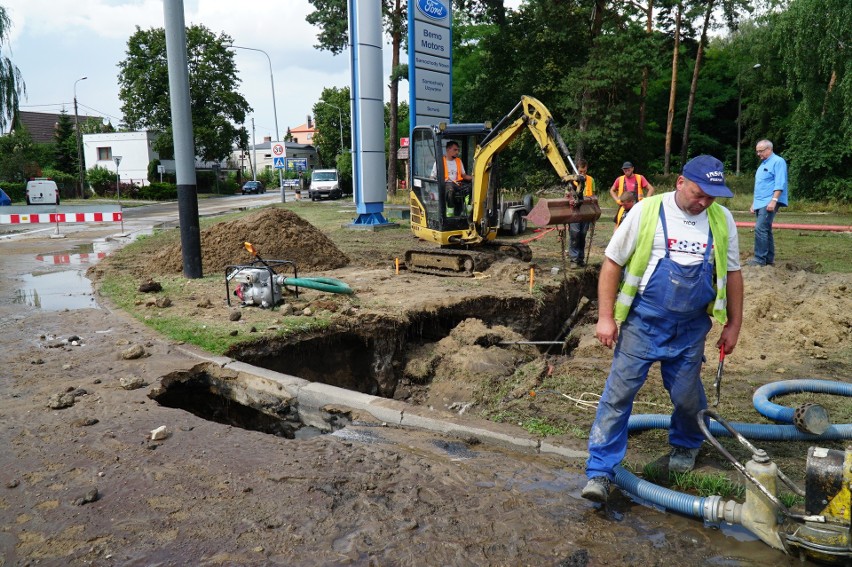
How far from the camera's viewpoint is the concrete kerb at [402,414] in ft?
14.9

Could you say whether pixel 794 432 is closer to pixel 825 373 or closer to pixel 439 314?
pixel 825 373

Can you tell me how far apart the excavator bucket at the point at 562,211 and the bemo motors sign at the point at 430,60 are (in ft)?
36.2

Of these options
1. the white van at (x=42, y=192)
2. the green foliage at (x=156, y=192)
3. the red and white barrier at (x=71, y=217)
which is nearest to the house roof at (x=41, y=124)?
the green foliage at (x=156, y=192)

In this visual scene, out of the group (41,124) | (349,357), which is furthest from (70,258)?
(41,124)

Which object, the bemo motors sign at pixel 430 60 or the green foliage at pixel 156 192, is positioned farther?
the green foliage at pixel 156 192

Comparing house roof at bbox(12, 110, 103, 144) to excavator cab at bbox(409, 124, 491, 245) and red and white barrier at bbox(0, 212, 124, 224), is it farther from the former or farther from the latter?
excavator cab at bbox(409, 124, 491, 245)

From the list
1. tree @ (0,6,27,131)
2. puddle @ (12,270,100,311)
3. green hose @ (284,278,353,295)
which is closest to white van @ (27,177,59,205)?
tree @ (0,6,27,131)

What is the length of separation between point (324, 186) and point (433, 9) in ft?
83.7

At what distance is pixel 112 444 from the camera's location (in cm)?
456

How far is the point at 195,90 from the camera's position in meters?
61.6

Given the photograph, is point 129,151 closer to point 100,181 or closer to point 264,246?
point 100,181

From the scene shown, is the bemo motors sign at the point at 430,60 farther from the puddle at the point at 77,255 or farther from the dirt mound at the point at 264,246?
the puddle at the point at 77,255

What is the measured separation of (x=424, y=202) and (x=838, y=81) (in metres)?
23.6

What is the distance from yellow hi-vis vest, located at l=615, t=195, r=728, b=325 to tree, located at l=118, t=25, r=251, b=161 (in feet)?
199
